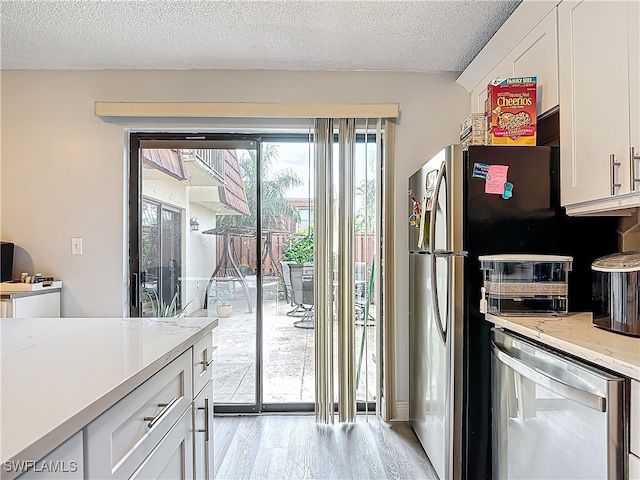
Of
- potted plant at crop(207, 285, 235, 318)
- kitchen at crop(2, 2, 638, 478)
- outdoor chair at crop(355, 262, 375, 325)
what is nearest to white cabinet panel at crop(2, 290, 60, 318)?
kitchen at crop(2, 2, 638, 478)

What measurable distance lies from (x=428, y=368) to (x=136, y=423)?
163 centimetres

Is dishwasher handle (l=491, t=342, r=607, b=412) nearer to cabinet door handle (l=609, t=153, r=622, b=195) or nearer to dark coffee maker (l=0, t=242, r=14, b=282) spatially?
cabinet door handle (l=609, t=153, r=622, b=195)

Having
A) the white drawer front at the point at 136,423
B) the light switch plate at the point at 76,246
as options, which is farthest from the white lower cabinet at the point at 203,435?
the light switch plate at the point at 76,246

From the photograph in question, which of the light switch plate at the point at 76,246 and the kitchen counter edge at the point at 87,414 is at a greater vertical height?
the light switch plate at the point at 76,246

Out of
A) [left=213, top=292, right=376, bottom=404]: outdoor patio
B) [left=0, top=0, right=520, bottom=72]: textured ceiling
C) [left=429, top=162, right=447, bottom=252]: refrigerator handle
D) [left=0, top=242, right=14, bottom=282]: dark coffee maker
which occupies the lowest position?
[left=213, top=292, right=376, bottom=404]: outdoor patio

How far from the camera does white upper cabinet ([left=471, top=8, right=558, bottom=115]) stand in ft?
5.90

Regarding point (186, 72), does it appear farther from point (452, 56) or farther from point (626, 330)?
point (626, 330)

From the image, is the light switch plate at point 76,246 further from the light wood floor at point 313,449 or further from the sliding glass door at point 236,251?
the light wood floor at point 313,449

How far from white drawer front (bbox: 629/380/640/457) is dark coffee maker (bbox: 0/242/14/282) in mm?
3204

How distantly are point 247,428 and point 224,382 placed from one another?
A: 42 centimetres

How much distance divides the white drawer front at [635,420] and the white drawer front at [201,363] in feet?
4.08

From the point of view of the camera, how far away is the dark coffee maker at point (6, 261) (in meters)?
2.64

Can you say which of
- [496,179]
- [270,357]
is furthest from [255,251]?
[496,179]

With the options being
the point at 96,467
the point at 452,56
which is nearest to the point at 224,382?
the point at 96,467
